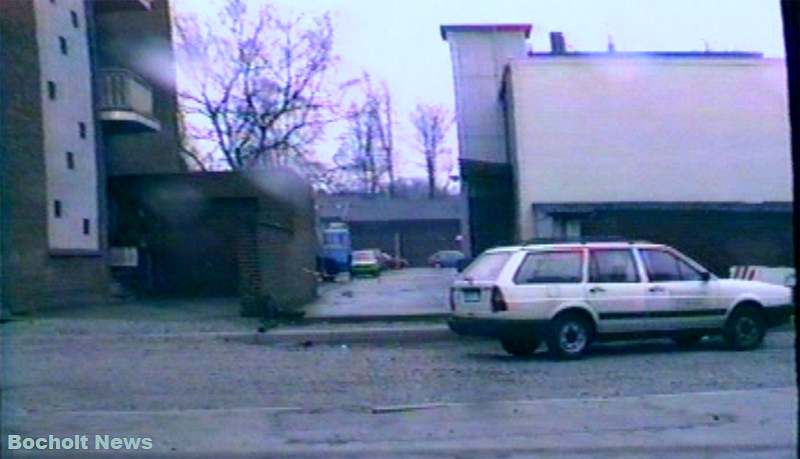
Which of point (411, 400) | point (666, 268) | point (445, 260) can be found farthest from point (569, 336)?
point (445, 260)

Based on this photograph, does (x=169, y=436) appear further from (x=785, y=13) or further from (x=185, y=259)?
(x=185, y=259)

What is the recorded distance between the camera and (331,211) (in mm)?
84500

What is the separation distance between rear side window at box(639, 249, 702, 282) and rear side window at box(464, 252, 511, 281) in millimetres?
1967

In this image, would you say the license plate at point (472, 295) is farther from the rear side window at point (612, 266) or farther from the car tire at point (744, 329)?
the car tire at point (744, 329)

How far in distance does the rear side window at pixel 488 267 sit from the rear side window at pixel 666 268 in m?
1.97

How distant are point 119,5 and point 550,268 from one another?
21.3 meters

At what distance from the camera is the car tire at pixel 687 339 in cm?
1661

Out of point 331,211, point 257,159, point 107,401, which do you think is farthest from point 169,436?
point 331,211

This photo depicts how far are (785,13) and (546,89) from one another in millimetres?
28221

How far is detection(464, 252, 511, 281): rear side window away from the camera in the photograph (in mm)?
15984

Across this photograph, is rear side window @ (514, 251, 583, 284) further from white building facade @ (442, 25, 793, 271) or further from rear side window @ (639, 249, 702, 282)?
white building facade @ (442, 25, 793, 271)

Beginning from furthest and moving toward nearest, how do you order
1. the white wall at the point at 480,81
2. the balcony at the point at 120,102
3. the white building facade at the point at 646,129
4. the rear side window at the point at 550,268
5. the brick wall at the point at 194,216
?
the white wall at the point at 480,81 < the brick wall at the point at 194,216 < the white building facade at the point at 646,129 < the balcony at the point at 120,102 < the rear side window at the point at 550,268

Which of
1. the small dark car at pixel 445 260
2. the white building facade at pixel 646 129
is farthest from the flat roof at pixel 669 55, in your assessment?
the small dark car at pixel 445 260

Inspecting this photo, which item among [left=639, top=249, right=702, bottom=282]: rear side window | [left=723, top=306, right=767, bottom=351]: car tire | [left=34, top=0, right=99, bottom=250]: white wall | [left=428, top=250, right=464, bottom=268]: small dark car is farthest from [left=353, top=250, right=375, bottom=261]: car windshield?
[left=723, top=306, right=767, bottom=351]: car tire
